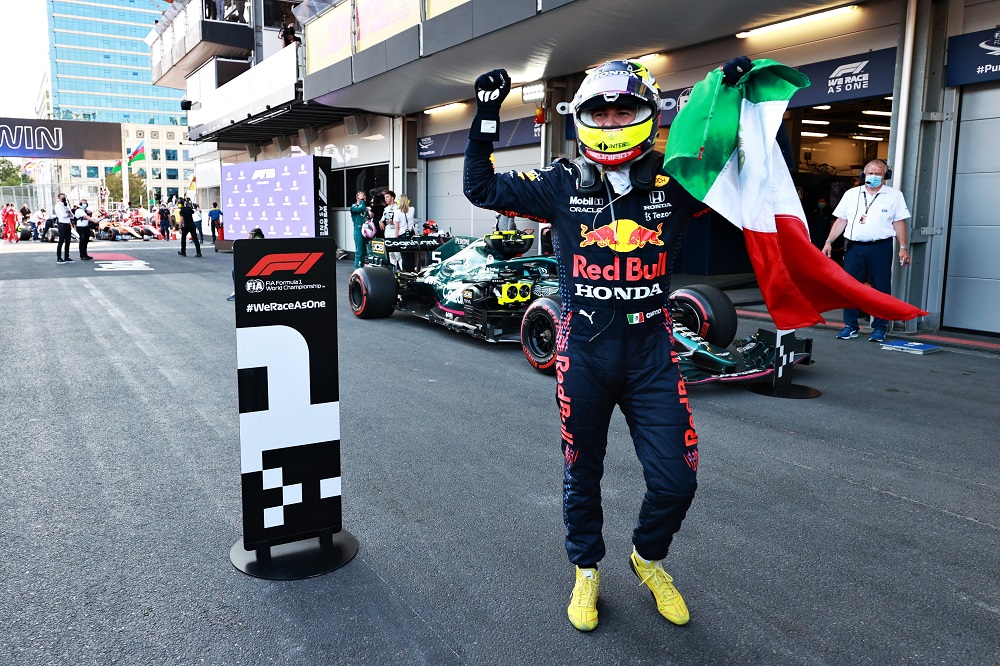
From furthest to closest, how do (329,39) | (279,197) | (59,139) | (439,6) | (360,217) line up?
(59,139) → (279,197) → (329,39) → (360,217) → (439,6)

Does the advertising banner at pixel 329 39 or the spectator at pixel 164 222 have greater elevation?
the advertising banner at pixel 329 39

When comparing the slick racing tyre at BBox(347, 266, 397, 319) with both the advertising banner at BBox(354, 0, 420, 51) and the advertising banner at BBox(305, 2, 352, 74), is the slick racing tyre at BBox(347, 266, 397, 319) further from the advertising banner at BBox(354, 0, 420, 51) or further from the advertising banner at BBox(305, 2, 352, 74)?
the advertising banner at BBox(305, 2, 352, 74)

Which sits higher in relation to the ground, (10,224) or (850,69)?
(850,69)

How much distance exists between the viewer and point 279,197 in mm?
23297

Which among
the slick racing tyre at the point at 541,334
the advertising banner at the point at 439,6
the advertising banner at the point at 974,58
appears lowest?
the slick racing tyre at the point at 541,334

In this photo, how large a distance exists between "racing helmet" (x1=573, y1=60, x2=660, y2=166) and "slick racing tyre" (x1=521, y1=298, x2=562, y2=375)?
404cm

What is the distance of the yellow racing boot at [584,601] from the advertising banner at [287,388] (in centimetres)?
111

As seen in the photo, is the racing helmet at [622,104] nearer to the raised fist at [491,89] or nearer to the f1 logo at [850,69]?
the raised fist at [491,89]

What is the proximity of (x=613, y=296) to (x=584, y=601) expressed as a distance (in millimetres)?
1090

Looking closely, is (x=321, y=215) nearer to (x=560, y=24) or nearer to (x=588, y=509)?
(x=560, y=24)

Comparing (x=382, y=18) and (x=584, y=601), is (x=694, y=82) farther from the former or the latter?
(x=584, y=601)

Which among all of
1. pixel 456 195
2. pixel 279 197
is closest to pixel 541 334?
pixel 456 195

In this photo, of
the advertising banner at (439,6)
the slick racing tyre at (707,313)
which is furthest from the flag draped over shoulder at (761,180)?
the advertising banner at (439,6)

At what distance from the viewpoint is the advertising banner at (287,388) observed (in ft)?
9.54
